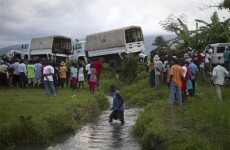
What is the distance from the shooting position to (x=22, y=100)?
14.7m

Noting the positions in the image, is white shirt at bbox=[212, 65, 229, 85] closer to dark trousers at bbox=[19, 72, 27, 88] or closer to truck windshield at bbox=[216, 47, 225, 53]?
truck windshield at bbox=[216, 47, 225, 53]

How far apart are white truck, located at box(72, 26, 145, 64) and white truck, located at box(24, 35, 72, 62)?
322cm

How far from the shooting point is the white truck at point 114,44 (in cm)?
3195

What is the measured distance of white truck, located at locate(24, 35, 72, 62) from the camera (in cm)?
3744

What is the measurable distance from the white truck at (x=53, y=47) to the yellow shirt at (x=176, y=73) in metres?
24.3

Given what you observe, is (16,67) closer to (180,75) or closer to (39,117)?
(39,117)

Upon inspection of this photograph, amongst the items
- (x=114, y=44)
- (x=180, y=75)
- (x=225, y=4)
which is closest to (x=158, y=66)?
(x=225, y=4)

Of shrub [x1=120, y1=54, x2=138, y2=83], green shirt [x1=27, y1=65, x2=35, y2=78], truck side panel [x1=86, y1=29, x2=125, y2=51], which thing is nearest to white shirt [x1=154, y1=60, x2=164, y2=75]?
green shirt [x1=27, y1=65, x2=35, y2=78]

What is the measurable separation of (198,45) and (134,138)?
16.3 m

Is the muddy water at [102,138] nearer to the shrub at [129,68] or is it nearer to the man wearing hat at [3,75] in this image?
the man wearing hat at [3,75]

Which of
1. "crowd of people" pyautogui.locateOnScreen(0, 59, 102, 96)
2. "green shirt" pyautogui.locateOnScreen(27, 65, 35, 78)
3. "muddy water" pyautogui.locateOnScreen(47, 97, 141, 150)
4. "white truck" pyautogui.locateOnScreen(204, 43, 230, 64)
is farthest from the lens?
"white truck" pyautogui.locateOnScreen(204, 43, 230, 64)

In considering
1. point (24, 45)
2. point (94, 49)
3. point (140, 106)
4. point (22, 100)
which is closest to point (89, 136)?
point (22, 100)

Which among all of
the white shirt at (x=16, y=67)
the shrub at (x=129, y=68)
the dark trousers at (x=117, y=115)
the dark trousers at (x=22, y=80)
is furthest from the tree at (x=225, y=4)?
the white shirt at (x=16, y=67)

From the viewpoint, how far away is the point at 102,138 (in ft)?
38.1
